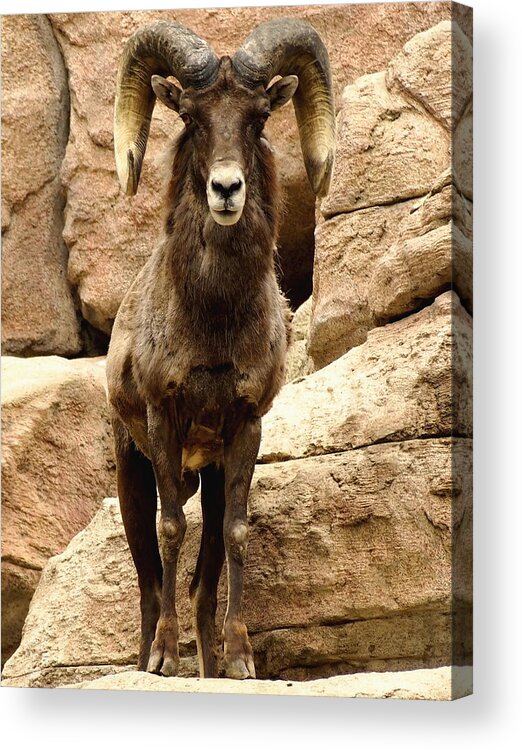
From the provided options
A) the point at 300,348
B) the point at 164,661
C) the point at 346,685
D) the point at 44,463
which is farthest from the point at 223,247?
the point at 44,463

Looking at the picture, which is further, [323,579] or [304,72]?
[323,579]

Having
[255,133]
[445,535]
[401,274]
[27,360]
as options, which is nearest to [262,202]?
[255,133]

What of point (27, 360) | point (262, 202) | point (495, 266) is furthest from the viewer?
point (27, 360)

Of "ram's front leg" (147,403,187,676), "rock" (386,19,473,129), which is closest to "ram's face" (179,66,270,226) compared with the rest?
"rock" (386,19,473,129)

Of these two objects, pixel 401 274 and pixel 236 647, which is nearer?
pixel 236 647

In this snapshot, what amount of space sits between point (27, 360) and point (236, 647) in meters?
2.93

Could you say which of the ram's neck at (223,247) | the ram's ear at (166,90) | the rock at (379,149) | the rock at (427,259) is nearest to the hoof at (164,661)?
the ram's neck at (223,247)

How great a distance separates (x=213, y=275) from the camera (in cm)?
765

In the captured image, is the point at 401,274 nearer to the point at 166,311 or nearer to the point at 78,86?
the point at 166,311

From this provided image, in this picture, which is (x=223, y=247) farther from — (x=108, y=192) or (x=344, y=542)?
(x=108, y=192)

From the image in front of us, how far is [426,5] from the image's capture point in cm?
767

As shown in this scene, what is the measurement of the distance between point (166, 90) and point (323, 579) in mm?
2325

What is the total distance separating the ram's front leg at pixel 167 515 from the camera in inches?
302

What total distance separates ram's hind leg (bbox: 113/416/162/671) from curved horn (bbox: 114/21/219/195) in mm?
1359
